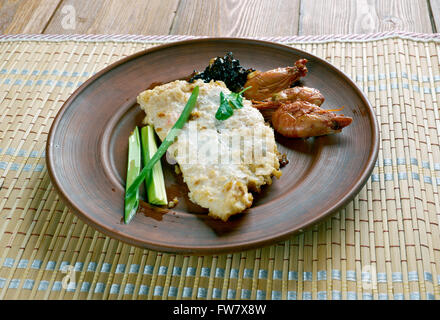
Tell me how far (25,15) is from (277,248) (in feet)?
13.4

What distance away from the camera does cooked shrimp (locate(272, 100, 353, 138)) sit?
2781 millimetres

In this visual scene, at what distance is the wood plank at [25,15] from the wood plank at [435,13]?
4.09m

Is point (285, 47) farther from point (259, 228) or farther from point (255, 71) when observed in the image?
point (259, 228)

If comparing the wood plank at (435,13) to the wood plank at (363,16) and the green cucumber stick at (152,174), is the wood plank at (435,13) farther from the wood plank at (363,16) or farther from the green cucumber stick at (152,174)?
the green cucumber stick at (152,174)

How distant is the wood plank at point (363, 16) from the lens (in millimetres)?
4398

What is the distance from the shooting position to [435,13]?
449 centimetres

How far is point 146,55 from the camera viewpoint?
3.53 m

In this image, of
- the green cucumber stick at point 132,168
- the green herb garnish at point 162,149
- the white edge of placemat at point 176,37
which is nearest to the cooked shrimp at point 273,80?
the green herb garnish at point 162,149

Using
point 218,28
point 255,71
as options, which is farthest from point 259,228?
point 218,28

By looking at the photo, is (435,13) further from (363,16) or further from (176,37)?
(176,37)

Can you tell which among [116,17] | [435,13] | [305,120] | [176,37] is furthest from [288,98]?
[116,17]

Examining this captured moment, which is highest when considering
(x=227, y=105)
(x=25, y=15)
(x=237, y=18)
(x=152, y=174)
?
(x=227, y=105)
